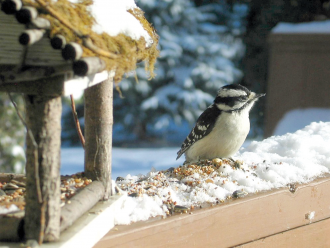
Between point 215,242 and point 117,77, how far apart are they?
3.78 feet

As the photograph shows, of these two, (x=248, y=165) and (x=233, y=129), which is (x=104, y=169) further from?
(x=233, y=129)

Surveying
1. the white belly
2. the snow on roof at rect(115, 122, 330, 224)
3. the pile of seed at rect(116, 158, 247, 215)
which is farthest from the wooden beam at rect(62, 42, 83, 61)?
the white belly

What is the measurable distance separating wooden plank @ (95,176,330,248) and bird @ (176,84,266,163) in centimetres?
81

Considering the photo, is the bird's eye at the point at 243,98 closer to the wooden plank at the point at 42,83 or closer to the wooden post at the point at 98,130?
the wooden post at the point at 98,130

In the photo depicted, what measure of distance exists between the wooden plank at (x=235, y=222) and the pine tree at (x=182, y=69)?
9394 millimetres

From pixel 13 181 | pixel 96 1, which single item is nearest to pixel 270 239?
pixel 13 181

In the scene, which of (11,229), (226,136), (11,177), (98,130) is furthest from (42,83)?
(226,136)

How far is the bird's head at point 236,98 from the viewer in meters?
3.82

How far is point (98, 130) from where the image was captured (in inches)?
96.7

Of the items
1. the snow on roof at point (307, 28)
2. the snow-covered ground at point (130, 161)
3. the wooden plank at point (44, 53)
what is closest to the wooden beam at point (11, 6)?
the wooden plank at point (44, 53)

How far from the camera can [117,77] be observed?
195 cm

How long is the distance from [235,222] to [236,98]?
4.41ft

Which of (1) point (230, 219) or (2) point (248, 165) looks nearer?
(1) point (230, 219)

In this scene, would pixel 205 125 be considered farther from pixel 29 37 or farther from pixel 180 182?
pixel 29 37
